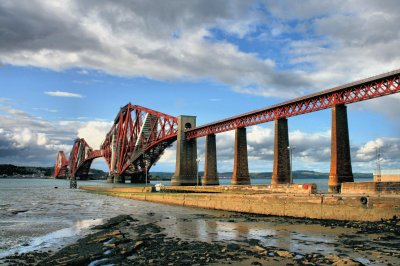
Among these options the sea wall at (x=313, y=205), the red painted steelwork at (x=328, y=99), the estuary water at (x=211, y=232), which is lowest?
the estuary water at (x=211, y=232)

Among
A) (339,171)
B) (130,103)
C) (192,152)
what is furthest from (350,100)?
(130,103)

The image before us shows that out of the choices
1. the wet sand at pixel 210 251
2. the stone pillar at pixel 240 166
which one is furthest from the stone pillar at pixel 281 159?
the wet sand at pixel 210 251

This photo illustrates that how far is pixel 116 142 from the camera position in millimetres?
172750

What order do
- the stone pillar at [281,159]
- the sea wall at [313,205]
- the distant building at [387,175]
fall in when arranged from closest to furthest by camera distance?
the sea wall at [313,205] < the distant building at [387,175] < the stone pillar at [281,159]

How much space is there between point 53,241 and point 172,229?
735cm

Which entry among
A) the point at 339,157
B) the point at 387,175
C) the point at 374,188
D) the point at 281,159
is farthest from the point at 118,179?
the point at 374,188

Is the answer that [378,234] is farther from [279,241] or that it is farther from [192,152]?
[192,152]

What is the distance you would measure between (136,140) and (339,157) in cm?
11710

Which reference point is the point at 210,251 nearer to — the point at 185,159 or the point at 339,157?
the point at 339,157

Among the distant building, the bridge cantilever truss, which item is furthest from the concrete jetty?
the bridge cantilever truss

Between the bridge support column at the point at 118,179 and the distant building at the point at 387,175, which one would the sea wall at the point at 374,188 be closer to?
the distant building at the point at 387,175

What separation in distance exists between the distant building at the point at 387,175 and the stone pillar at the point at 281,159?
14.0 m

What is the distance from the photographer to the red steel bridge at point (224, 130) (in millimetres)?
43938

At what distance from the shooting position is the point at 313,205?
28109 mm
